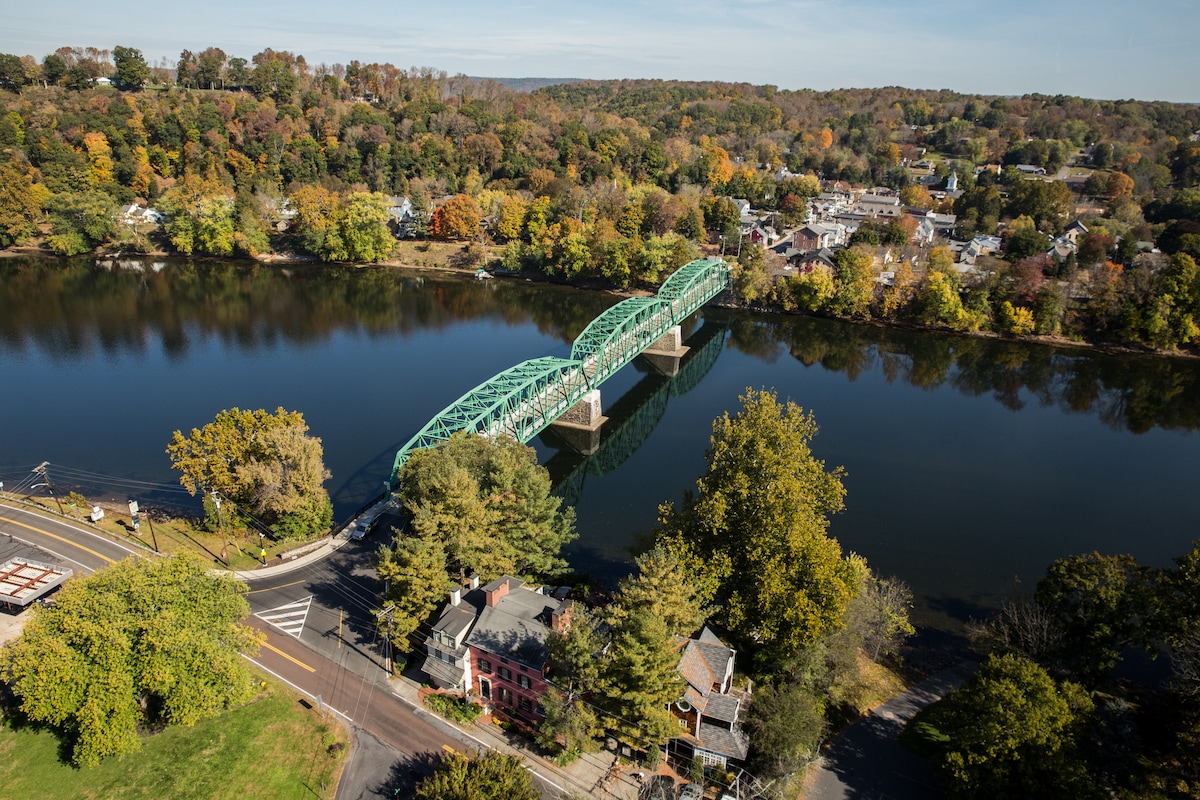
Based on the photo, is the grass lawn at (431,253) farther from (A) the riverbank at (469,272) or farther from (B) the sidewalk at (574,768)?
(B) the sidewalk at (574,768)

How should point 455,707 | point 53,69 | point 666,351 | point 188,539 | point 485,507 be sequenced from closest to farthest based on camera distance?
point 455,707
point 485,507
point 188,539
point 666,351
point 53,69

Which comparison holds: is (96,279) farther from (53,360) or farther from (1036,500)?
(1036,500)

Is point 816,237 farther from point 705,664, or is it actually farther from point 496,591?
point 496,591

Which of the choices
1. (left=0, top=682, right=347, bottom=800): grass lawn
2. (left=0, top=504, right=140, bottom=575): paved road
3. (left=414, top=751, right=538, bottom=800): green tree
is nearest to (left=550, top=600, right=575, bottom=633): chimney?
(left=414, top=751, right=538, bottom=800): green tree

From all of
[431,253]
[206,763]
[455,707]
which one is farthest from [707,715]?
[431,253]

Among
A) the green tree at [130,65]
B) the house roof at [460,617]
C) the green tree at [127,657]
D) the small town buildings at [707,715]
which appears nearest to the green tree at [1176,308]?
the small town buildings at [707,715]
